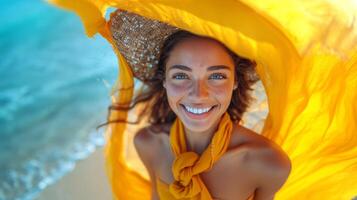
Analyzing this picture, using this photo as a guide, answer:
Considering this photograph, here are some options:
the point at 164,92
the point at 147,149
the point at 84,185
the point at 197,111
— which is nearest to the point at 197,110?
the point at 197,111

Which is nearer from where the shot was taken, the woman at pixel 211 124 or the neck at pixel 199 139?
the woman at pixel 211 124

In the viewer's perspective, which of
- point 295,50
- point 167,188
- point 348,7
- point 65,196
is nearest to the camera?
point 348,7

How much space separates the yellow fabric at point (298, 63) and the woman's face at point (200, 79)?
0.12 m

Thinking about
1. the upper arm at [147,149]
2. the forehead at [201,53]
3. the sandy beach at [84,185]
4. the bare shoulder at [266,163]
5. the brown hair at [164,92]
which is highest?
the forehead at [201,53]

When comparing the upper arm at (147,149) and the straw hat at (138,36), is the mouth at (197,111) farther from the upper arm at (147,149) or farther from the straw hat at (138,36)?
the upper arm at (147,149)

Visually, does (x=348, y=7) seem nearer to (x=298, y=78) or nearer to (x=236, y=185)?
(x=298, y=78)

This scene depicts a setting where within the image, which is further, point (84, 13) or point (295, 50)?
point (84, 13)

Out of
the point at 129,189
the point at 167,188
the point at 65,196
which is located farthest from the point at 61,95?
the point at 167,188

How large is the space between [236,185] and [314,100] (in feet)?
1.88

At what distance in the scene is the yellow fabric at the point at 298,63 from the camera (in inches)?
62.8

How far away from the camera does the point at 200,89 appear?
1.95m

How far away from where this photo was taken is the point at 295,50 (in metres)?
1.71

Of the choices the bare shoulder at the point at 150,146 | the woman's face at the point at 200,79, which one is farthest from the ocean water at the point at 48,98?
the bare shoulder at the point at 150,146

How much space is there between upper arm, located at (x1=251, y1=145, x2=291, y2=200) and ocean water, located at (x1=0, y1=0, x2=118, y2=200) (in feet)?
3.42
